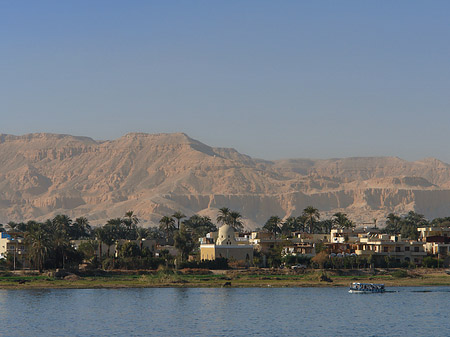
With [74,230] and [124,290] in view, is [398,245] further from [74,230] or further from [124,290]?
[74,230]

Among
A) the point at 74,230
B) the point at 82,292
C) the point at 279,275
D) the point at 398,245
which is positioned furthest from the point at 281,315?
the point at 74,230

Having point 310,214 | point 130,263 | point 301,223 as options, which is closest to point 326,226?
point 301,223

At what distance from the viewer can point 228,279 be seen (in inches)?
4535

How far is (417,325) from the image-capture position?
7531 centimetres

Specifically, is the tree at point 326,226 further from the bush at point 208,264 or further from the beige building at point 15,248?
the beige building at point 15,248

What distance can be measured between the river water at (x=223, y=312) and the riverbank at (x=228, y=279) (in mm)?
3202

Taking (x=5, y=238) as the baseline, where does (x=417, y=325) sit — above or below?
below

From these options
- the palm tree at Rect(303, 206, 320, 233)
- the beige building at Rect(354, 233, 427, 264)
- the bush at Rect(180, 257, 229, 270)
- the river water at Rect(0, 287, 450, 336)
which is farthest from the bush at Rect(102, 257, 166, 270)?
the palm tree at Rect(303, 206, 320, 233)

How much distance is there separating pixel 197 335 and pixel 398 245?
73.4 meters

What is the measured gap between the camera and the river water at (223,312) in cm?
7231

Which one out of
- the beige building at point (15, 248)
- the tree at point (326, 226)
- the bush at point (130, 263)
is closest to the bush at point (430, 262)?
the bush at point (130, 263)

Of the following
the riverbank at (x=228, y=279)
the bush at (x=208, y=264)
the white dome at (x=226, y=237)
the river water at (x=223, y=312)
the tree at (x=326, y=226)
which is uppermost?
the tree at (x=326, y=226)

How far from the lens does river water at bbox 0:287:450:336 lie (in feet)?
237

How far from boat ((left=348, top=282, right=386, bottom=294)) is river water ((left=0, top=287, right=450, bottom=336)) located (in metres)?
1.13
